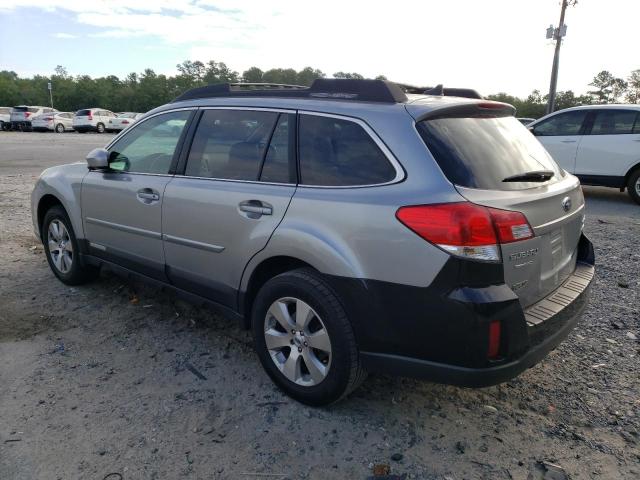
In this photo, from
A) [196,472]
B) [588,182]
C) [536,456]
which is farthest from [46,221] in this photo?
[588,182]

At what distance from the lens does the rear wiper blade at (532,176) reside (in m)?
2.74

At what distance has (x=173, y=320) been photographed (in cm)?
420

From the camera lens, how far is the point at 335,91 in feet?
10.2

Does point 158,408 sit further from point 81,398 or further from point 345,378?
point 345,378

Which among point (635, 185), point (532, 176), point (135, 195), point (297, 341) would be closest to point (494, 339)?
point (532, 176)

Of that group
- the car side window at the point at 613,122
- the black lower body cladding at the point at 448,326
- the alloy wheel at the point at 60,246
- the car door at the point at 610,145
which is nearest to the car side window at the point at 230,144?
the black lower body cladding at the point at 448,326

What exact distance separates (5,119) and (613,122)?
41.6 meters

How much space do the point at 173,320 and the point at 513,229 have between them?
281 centimetres

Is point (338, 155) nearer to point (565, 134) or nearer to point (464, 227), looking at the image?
point (464, 227)

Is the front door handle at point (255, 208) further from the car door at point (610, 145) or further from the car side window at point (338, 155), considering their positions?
the car door at point (610, 145)

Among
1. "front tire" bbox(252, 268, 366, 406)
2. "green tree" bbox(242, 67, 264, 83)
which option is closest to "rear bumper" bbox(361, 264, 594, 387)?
"front tire" bbox(252, 268, 366, 406)

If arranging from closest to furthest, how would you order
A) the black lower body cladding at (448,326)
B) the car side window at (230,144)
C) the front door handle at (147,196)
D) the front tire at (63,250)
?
the black lower body cladding at (448,326)
the car side window at (230,144)
the front door handle at (147,196)
the front tire at (63,250)

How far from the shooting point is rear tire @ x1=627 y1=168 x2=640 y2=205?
9242 millimetres

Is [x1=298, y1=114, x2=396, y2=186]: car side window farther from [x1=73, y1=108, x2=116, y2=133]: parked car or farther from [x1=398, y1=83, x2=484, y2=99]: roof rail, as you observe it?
[x1=73, y1=108, x2=116, y2=133]: parked car
